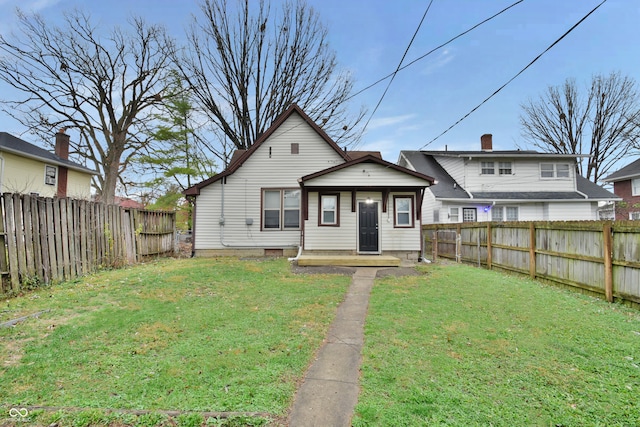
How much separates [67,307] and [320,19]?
18582 mm

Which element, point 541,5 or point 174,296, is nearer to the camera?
point 174,296

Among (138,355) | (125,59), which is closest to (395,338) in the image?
(138,355)

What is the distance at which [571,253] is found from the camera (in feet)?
21.7

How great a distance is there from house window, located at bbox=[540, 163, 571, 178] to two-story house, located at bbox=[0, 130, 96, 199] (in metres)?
25.4

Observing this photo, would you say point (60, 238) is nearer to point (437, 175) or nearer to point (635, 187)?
point (437, 175)

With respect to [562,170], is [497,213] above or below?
below

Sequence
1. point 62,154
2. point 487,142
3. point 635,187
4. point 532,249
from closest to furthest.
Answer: point 532,249 → point 62,154 → point 487,142 → point 635,187

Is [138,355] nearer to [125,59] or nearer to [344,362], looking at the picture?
[344,362]

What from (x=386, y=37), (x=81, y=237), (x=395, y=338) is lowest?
(x=395, y=338)

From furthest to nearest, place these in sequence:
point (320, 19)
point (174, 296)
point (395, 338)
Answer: point (320, 19) < point (174, 296) < point (395, 338)

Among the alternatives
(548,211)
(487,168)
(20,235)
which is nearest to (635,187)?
(548,211)

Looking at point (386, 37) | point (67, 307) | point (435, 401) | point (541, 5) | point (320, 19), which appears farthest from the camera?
point (320, 19)

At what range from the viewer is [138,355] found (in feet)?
10.6

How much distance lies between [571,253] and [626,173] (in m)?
25.4
